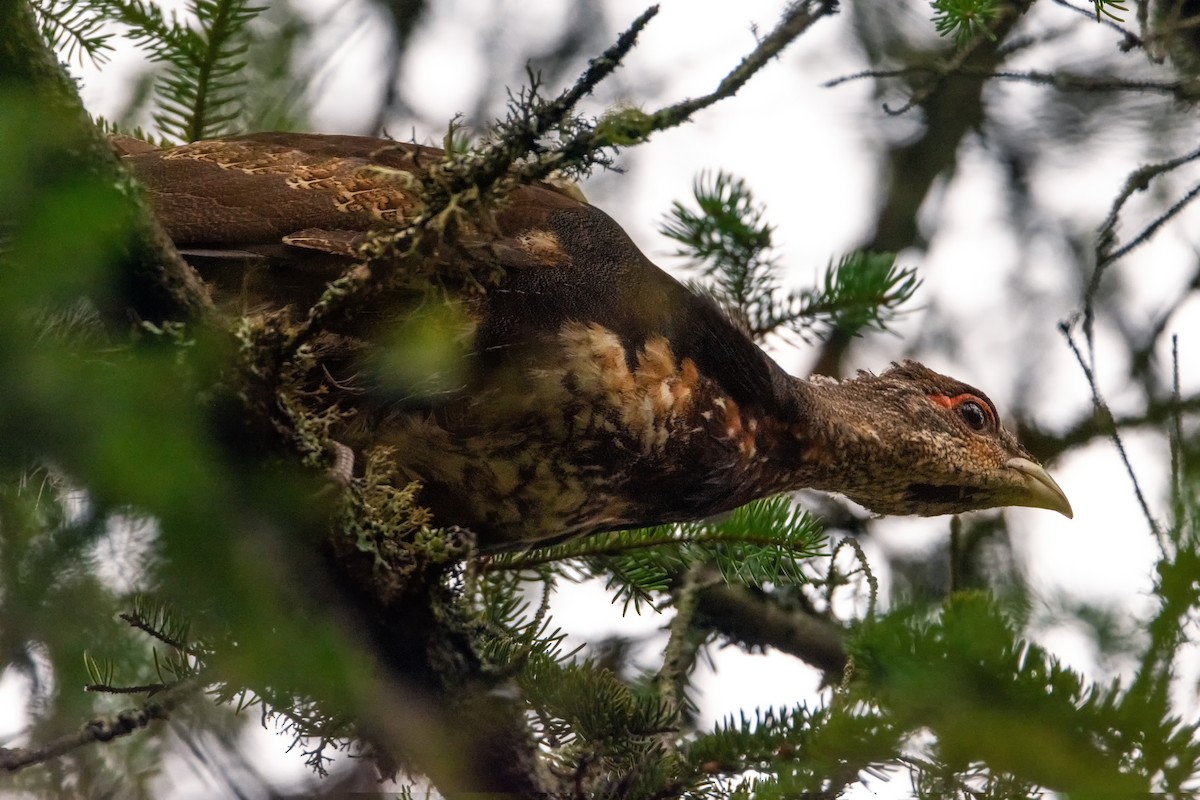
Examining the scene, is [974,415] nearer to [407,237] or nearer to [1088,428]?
[1088,428]

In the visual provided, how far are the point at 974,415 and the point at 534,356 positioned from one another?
1871 millimetres

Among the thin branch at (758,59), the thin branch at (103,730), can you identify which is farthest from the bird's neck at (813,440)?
the thin branch at (103,730)

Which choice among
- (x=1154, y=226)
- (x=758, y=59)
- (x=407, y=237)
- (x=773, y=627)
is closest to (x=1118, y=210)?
(x=1154, y=226)

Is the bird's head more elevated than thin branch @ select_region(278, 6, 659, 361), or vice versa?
thin branch @ select_region(278, 6, 659, 361)

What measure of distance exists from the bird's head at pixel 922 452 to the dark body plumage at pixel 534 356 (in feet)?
0.91

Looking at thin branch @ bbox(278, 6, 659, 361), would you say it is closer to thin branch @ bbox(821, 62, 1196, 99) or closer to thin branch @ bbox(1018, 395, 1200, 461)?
thin branch @ bbox(821, 62, 1196, 99)

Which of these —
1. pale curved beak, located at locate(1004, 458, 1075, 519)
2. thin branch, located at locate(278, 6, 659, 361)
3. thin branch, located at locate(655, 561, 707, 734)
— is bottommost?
pale curved beak, located at locate(1004, 458, 1075, 519)

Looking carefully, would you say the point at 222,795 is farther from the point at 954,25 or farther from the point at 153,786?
the point at 954,25

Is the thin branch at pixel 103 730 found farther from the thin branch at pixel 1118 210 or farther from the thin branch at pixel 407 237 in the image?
the thin branch at pixel 1118 210

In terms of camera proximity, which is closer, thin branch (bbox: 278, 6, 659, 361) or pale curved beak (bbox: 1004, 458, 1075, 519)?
thin branch (bbox: 278, 6, 659, 361)

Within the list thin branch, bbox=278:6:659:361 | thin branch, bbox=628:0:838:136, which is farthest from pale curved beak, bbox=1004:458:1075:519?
thin branch, bbox=278:6:659:361

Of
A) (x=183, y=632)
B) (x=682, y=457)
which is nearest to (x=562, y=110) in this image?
(x=183, y=632)

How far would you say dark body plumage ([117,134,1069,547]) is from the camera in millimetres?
3047

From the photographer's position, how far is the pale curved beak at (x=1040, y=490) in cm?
412
